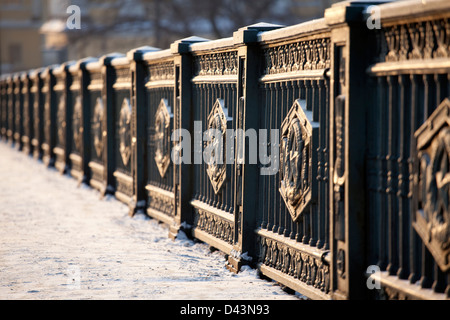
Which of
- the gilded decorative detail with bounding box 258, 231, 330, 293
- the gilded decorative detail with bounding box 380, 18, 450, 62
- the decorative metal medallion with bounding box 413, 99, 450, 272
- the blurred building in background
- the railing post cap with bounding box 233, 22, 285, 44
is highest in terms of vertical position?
the blurred building in background

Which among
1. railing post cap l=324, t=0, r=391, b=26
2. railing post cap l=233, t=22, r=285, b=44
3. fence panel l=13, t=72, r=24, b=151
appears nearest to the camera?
railing post cap l=324, t=0, r=391, b=26

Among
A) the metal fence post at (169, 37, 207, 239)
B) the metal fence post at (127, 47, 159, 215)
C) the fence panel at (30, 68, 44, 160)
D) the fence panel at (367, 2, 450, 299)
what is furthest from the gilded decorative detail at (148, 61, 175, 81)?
the fence panel at (30, 68, 44, 160)

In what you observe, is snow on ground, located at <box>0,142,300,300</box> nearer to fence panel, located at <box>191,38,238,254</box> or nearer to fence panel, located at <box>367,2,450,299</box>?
fence panel, located at <box>191,38,238,254</box>

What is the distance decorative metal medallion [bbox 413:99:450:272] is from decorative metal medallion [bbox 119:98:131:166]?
6883 mm

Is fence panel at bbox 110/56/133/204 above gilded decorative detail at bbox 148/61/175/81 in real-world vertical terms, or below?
below

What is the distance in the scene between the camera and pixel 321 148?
16.4 feet

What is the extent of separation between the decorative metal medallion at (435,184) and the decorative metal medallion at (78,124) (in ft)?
33.3

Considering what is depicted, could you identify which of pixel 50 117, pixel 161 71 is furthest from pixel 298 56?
pixel 50 117

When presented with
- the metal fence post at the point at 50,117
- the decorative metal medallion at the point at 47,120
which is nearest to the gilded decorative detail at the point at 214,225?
the metal fence post at the point at 50,117

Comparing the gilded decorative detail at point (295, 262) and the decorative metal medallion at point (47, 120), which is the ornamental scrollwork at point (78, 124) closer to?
the decorative metal medallion at point (47, 120)

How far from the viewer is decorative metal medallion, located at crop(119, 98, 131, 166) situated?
10555 mm

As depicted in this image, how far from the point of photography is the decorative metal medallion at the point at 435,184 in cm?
377

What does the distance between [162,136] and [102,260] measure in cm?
241

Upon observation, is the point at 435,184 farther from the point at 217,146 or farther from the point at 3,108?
the point at 3,108
